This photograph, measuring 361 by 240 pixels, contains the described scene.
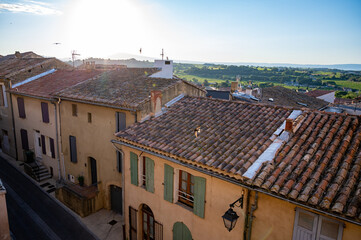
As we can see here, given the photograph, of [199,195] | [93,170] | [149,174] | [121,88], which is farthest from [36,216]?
[199,195]

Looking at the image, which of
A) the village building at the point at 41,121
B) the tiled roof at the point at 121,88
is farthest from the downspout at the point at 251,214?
the village building at the point at 41,121

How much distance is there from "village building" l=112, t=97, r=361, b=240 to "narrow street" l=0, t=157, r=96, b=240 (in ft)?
12.8

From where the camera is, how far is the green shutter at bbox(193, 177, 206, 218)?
7.76 metres

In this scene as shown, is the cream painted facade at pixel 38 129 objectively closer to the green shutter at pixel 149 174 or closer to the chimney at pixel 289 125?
the green shutter at pixel 149 174

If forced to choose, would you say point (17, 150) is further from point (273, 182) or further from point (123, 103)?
point (273, 182)

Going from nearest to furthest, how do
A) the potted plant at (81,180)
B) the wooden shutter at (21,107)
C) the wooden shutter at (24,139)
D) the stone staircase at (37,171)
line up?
1. the potted plant at (81,180)
2. the stone staircase at (37,171)
3. the wooden shutter at (21,107)
4. the wooden shutter at (24,139)

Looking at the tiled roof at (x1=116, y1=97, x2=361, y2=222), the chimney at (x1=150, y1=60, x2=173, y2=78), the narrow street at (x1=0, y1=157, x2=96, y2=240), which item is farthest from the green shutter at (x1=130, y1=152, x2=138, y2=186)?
the chimney at (x1=150, y1=60, x2=173, y2=78)

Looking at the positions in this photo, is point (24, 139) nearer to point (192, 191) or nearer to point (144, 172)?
point (144, 172)

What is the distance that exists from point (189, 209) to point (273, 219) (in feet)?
9.81

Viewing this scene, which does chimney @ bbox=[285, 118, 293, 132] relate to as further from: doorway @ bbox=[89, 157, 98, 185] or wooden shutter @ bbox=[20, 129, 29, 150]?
wooden shutter @ bbox=[20, 129, 29, 150]

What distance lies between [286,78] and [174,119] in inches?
3383

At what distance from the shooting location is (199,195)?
7871mm

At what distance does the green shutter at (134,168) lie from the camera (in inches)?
387

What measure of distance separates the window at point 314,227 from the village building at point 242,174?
2cm
